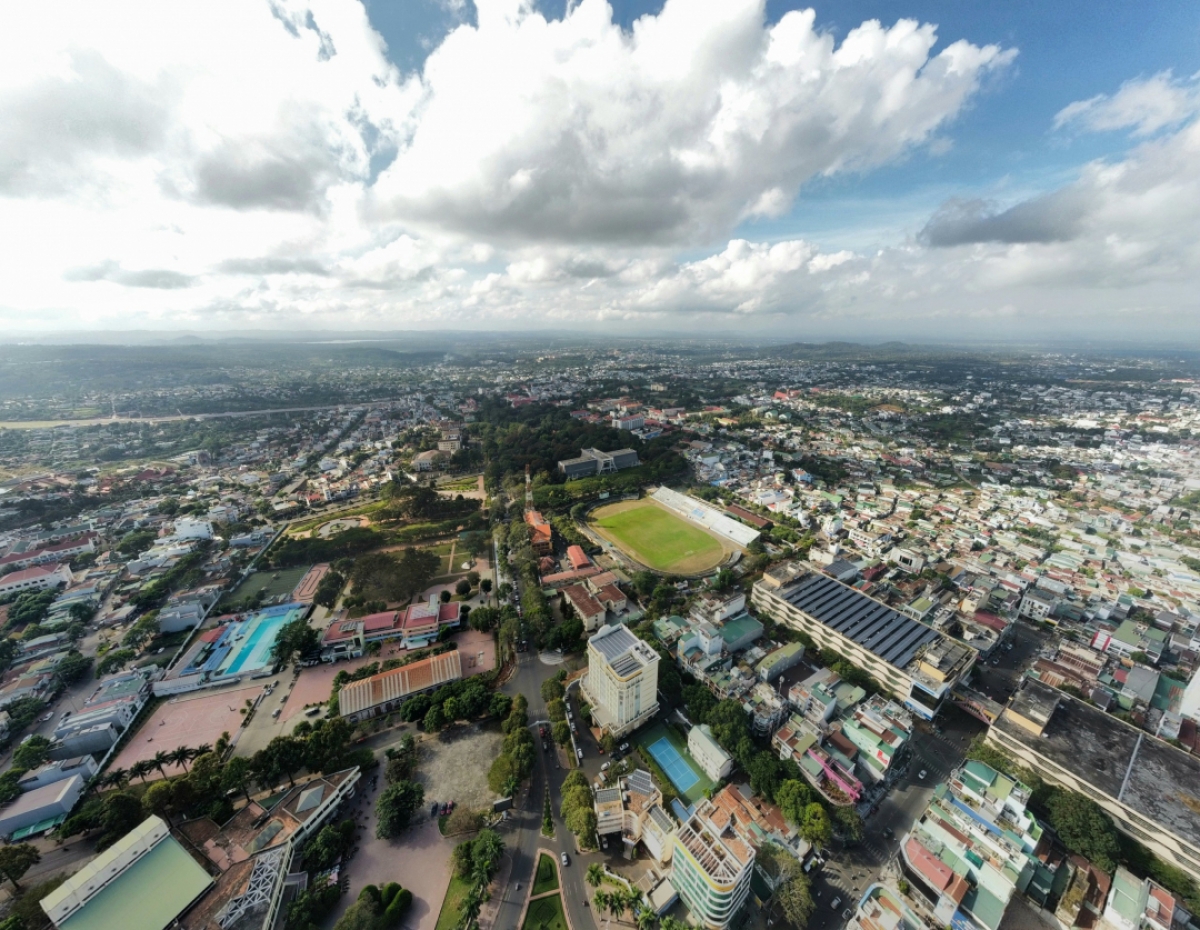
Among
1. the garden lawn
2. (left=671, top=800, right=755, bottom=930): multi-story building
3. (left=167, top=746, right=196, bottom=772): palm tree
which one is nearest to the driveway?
the garden lawn

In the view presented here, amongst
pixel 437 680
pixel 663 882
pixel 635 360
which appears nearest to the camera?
pixel 663 882

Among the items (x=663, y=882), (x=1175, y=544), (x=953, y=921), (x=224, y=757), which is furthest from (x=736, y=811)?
(x=1175, y=544)

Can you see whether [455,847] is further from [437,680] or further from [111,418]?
[111,418]

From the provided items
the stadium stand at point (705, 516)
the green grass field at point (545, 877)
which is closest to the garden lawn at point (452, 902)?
the green grass field at point (545, 877)

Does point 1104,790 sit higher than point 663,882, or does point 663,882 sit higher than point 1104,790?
point 1104,790

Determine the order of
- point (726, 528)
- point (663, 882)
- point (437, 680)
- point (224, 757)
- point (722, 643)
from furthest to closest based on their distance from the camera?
point (726, 528) → point (722, 643) → point (437, 680) → point (224, 757) → point (663, 882)

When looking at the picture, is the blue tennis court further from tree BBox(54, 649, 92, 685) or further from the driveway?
tree BBox(54, 649, 92, 685)

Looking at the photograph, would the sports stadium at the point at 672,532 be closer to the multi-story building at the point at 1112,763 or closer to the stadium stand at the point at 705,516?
the stadium stand at the point at 705,516
